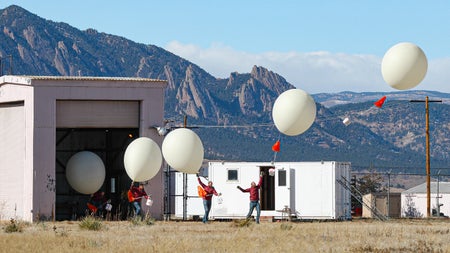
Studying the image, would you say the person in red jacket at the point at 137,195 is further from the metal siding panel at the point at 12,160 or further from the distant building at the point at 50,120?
the metal siding panel at the point at 12,160

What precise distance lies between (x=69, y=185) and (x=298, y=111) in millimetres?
17004

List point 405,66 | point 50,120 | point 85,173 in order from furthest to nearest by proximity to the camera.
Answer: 1. point 85,173
2. point 50,120
3. point 405,66

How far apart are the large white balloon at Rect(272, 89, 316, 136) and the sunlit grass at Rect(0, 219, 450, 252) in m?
3.10

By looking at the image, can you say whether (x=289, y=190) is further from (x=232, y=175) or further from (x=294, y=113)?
(x=294, y=113)

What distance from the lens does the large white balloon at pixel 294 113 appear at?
31.7 meters

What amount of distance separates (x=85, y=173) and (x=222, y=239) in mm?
15361

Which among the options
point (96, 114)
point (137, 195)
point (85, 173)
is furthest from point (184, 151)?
point (96, 114)

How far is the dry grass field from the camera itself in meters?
25.2

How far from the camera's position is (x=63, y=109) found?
42.6 metres

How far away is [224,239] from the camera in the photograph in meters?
28.3

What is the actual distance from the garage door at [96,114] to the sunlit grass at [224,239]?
27.5 ft

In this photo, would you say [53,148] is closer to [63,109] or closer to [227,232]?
[63,109]

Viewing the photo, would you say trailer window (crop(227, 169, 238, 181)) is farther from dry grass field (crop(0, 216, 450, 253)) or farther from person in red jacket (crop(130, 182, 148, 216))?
dry grass field (crop(0, 216, 450, 253))

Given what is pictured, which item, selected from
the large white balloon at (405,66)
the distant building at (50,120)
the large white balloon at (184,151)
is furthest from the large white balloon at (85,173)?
the large white balloon at (405,66)
